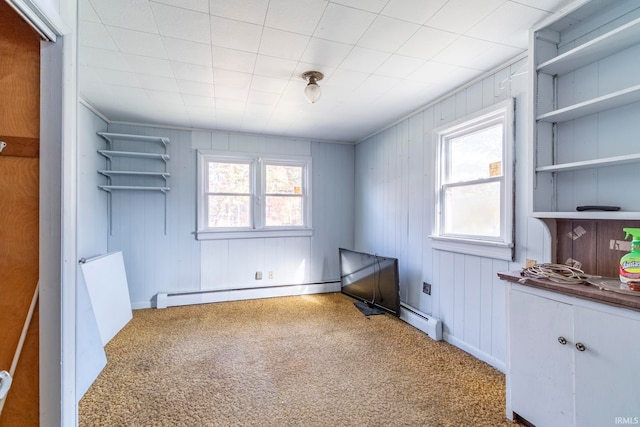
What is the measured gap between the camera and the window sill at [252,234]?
386 centimetres

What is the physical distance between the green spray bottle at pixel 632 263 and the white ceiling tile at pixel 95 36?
3.10 metres

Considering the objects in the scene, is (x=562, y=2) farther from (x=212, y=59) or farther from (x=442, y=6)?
(x=212, y=59)

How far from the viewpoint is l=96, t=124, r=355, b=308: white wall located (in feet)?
11.9

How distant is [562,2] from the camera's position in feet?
4.99

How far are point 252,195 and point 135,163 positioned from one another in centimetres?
151

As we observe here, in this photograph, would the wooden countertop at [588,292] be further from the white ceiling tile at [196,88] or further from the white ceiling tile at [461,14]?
the white ceiling tile at [196,88]

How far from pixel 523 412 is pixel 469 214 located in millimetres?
1512

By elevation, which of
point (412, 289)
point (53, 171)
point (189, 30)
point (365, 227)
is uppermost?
point (189, 30)

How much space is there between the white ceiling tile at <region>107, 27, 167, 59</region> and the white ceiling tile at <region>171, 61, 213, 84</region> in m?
0.14

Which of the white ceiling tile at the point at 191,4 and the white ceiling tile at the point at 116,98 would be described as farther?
the white ceiling tile at the point at 116,98

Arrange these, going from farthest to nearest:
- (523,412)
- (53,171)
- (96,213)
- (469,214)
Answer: (96,213) < (469,214) < (523,412) < (53,171)

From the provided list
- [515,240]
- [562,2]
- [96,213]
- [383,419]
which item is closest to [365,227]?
[515,240]

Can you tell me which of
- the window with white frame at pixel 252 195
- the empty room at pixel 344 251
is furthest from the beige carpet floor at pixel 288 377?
the window with white frame at pixel 252 195

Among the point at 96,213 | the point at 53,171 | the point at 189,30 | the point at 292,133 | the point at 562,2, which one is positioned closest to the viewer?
the point at 53,171
